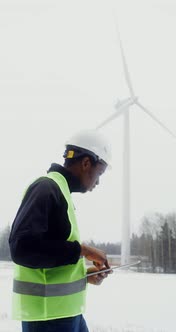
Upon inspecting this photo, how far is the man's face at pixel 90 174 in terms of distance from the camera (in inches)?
43.9

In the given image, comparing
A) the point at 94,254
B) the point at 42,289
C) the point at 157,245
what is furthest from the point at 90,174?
the point at 157,245

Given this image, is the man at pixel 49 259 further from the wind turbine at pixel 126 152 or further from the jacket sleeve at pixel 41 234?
the wind turbine at pixel 126 152

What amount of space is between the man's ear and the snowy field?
2.12 meters

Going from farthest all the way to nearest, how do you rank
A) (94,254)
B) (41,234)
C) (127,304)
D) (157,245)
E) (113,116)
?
(113,116)
(157,245)
(127,304)
(94,254)
(41,234)

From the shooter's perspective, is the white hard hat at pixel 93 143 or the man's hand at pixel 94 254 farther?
the white hard hat at pixel 93 143

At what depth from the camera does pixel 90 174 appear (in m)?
1.12

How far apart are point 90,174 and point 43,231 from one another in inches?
11.3

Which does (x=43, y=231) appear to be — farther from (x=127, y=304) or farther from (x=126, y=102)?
(x=126, y=102)

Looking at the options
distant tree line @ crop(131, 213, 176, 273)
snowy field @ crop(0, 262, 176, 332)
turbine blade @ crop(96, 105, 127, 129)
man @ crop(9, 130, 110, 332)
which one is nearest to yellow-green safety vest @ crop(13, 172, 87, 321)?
man @ crop(9, 130, 110, 332)

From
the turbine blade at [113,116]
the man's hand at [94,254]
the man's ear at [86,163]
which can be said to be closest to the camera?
the man's hand at [94,254]

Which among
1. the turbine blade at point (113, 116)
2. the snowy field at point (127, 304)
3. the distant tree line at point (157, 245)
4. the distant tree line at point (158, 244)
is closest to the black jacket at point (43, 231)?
the snowy field at point (127, 304)

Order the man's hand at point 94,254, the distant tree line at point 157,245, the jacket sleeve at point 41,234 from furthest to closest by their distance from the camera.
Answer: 1. the distant tree line at point 157,245
2. the man's hand at point 94,254
3. the jacket sleeve at point 41,234

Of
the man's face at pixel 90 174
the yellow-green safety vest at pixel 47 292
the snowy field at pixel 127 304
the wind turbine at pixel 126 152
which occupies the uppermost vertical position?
the wind turbine at pixel 126 152

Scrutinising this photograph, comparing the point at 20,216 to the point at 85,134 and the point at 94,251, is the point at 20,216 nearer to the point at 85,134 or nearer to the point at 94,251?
the point at 94,251
